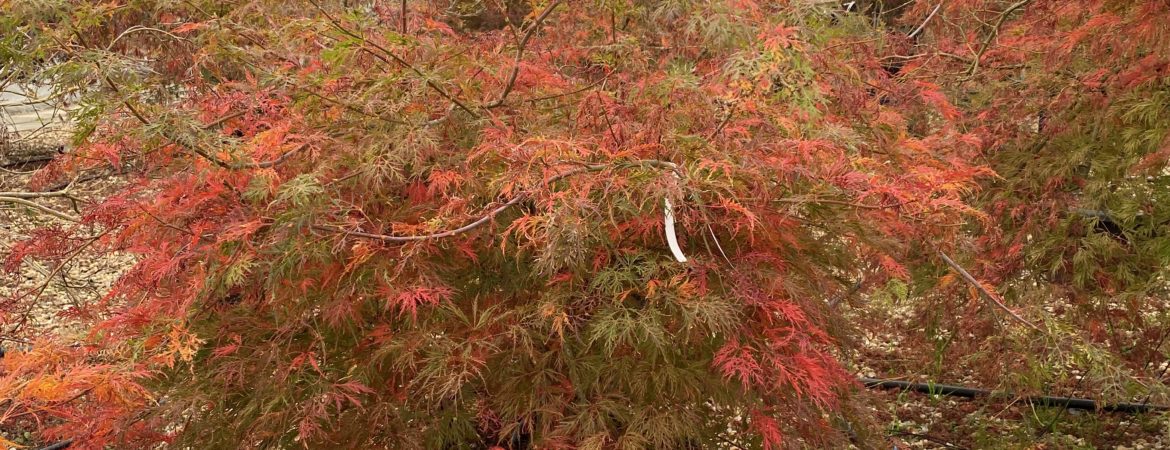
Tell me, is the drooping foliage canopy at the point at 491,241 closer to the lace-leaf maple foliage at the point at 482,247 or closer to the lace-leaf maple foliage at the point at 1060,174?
the lace-leaf maple foliage at the point at 482,247

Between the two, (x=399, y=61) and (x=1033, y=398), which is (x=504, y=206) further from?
(x=1033, y=398)

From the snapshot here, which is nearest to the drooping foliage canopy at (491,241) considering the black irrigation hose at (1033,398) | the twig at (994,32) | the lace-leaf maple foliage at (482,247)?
the lace-leaf maple foliage at (482,247)

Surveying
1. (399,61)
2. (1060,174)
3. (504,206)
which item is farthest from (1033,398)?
(399,61)

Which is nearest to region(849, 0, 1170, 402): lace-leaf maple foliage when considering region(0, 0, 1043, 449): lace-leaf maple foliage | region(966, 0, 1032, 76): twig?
region(966, 0, 1032, 76): twig

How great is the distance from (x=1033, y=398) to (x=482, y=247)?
3825mm

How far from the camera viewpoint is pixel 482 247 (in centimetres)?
243

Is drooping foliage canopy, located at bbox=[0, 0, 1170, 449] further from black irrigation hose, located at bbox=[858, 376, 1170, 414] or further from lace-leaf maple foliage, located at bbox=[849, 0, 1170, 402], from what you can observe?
black irrigation hose, located at bbox=[858, 376, 1170, 414]

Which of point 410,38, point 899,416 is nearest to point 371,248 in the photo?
point 410,38

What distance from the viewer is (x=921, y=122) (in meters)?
4.71

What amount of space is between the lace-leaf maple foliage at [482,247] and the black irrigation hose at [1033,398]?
2573 mm

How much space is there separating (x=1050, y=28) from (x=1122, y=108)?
22.6 inches

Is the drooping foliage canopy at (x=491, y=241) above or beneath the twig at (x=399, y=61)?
beneath

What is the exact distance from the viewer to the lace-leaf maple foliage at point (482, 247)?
2162 millimetres

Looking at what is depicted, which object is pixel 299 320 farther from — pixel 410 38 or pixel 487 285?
pixel 410 38
